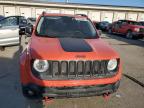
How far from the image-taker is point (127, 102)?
5.05 meters

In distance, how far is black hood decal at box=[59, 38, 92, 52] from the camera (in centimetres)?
423

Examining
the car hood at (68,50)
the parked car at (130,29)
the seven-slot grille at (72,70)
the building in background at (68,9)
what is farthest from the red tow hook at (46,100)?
the building in background at (68,9)

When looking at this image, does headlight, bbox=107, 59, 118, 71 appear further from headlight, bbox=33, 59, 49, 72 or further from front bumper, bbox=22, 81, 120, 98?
headlight, bbox=33, 59, 49, 72

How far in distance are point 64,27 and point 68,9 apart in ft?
108

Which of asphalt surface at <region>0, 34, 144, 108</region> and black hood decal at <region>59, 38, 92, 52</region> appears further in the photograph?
asphalt surface at <region>0, 34, 144, 108</region>

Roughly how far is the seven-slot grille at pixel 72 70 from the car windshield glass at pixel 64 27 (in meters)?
1.33

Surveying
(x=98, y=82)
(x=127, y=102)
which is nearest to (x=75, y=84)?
(x=98, y=82)

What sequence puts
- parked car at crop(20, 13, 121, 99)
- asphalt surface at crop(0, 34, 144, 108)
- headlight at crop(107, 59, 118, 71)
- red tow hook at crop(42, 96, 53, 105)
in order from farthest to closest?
asphalt surface at crop(0, 34, 144, 108), headlight at crop(107, 59, 118, 71), red tow hook at crop(42, 96, 53, 105), parked car at crop(20, 13, 121, 99)

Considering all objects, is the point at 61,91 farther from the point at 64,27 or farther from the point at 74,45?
the point at 64,27

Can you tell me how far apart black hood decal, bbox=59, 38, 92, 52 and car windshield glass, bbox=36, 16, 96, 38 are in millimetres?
436

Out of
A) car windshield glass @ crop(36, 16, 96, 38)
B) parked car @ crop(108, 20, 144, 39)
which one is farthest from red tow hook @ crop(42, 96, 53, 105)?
parked car @ crop(108, 20, 144, 39)

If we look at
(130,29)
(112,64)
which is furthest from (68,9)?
(112,64)

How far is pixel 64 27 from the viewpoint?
18.5 ft

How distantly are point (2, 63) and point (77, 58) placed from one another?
4793mm
